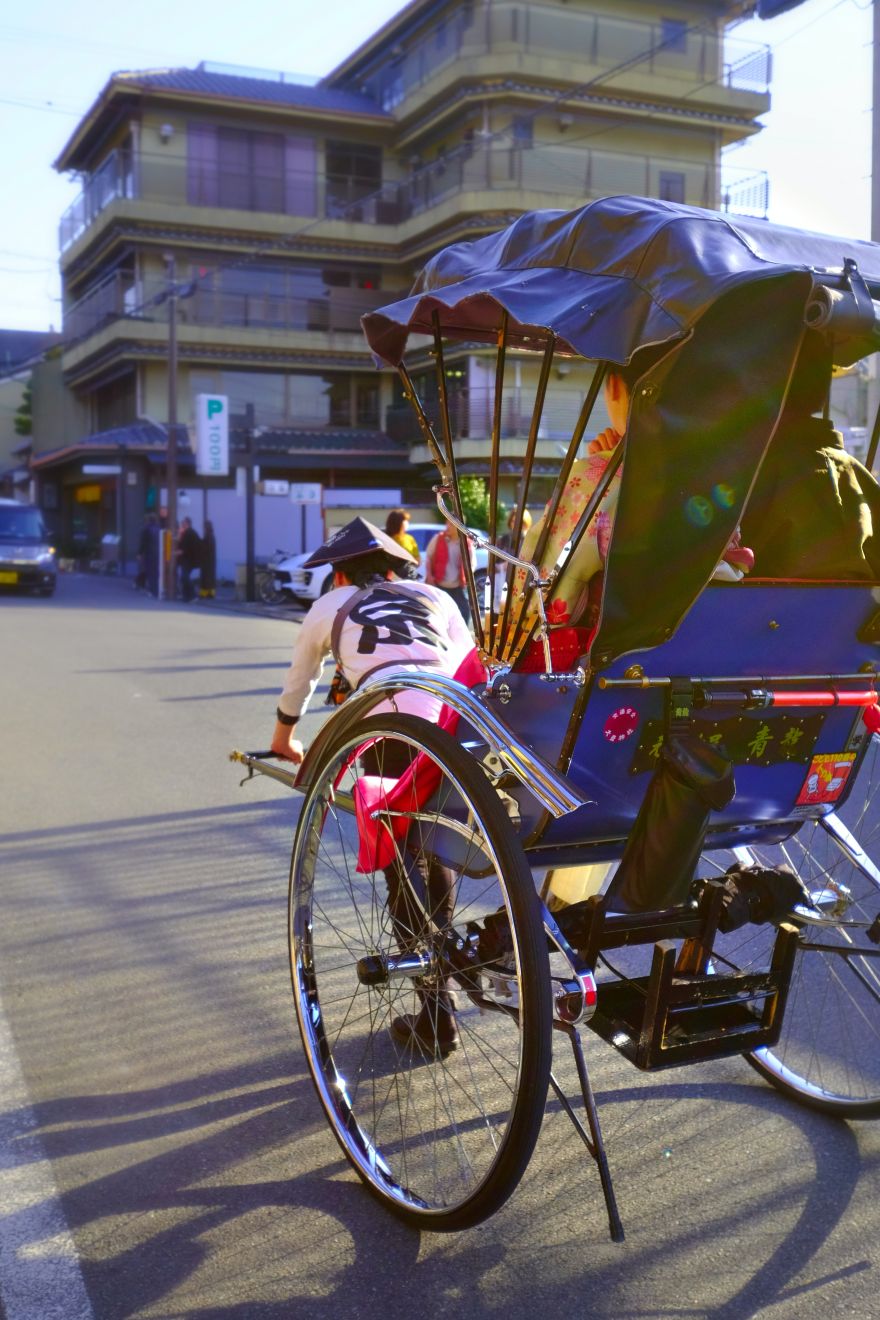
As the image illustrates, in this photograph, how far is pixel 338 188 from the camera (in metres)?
47.4

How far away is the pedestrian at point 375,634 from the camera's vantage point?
4.01 metres

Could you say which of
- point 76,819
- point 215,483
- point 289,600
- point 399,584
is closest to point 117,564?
point 215,483

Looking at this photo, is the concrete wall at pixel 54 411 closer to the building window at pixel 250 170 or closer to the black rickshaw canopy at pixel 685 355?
the building window at pixel 250 170

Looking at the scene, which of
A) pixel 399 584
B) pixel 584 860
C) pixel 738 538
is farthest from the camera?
→ pixel 399 584

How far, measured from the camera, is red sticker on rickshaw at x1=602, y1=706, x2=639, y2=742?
3031mm

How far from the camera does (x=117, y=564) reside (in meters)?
45.6

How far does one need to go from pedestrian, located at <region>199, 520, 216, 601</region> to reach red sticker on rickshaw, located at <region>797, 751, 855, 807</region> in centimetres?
2907

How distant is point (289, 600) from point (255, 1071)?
25715mm

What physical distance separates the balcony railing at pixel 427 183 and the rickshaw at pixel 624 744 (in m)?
37.1

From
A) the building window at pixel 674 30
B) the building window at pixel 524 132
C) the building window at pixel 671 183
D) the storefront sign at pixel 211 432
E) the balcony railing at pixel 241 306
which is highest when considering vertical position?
the building window at pixel 674 30

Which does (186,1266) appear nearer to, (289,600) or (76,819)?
(76,819)

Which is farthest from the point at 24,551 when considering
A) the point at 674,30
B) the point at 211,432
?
the point at 674,30

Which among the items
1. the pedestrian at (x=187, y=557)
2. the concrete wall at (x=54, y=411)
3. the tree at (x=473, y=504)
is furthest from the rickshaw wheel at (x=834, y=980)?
the concrete wall at (x=54, y=411)

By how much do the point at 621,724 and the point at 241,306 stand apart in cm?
4507
